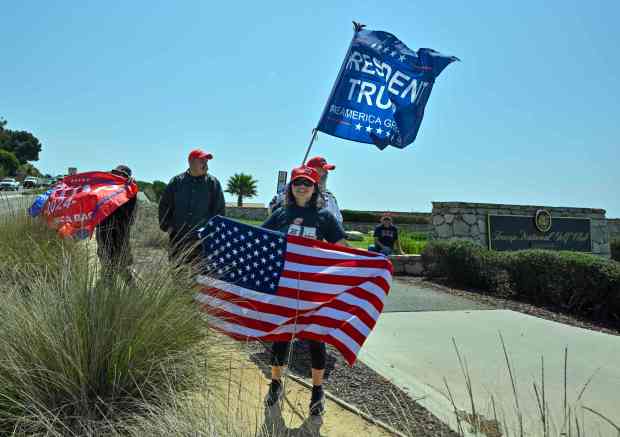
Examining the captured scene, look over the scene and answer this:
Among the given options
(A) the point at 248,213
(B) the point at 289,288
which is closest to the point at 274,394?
(B) the point at 289,288

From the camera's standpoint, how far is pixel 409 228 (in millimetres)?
39406

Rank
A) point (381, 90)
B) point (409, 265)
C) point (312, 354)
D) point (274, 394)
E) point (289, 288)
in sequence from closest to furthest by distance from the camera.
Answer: point (274, 394)
point (312, 354)
point (289, 288)
point (381, 90)
point (409, 265)

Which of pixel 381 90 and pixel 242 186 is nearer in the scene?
pixel 381 90

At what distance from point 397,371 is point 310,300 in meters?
1.42

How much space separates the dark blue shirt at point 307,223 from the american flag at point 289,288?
0.35 feet

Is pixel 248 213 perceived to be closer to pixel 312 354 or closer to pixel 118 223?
pixel 118 223

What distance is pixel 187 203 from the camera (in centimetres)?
486

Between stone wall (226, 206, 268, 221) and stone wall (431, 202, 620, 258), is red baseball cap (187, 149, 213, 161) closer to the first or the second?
stone wall (431, 202, 620, 258)

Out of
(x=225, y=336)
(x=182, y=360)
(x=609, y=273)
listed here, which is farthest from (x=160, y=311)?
(x=609, y=273)

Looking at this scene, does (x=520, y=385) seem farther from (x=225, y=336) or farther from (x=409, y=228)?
(x=409, y=228)

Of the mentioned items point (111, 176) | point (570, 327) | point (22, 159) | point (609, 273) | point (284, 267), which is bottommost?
point (570, 327)

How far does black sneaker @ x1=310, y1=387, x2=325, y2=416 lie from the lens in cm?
310

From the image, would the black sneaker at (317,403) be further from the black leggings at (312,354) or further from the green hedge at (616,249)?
the green hedge at (616,249)

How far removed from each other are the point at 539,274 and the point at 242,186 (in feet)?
214
